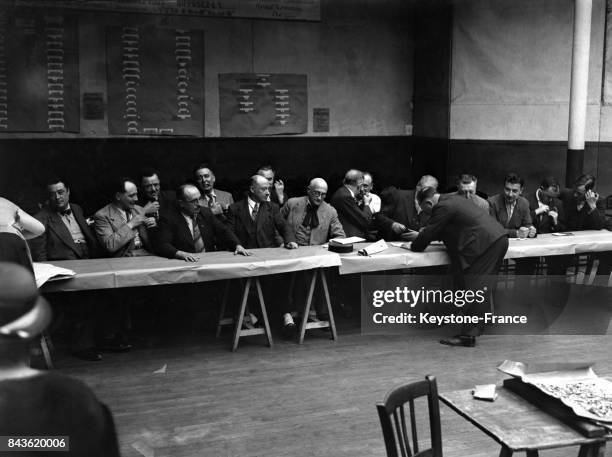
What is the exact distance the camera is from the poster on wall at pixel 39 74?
935cm

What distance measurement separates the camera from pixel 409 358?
7.02 m

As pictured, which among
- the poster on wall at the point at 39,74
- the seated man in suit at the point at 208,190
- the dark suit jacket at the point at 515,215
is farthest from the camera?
the poster on wall at the point at 39,74

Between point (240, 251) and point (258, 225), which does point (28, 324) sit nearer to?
point (240, 251)

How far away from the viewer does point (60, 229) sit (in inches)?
283

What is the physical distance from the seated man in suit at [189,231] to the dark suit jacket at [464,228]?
6.17ft

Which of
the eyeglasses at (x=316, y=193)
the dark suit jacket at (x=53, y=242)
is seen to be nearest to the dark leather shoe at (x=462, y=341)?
the eyeglasses at (x=316, y=193)

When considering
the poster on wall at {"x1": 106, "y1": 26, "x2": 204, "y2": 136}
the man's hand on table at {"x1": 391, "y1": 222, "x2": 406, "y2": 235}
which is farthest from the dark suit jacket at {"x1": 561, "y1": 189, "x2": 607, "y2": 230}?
the poster on wall at {"x1": 106, "y1": 26, "x2": 204, "y2": 136}

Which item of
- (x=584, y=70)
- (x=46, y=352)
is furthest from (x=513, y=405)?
(x=584, y=70)

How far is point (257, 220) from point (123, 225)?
136 centimetres

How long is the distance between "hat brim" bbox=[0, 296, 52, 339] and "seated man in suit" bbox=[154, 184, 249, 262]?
4.97 m

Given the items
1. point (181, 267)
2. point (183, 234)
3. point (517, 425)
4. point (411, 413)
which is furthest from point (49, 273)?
point (517, 425)

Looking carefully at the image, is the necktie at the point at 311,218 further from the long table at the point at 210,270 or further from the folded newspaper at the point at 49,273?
the folded newspaper at the point at 49,273

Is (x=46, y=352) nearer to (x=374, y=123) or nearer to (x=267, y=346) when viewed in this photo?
(x=267, y=346)

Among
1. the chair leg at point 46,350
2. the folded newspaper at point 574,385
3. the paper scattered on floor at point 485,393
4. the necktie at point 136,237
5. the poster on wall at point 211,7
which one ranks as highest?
the poster on wall at point 211,7
